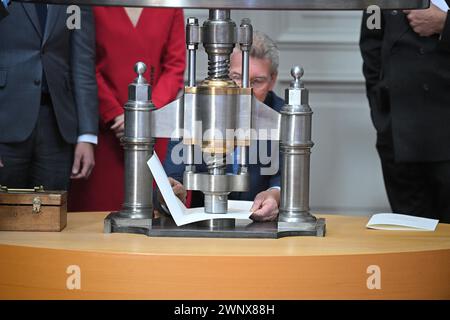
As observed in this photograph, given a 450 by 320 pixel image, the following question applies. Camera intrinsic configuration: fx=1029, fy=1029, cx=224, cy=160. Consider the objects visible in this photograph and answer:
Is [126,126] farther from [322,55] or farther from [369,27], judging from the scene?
[322,55]

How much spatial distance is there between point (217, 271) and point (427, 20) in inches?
58.3

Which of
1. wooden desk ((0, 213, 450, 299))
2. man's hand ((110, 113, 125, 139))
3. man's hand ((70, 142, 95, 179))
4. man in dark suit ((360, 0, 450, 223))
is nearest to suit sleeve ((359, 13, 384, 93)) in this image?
man in dark suit ((360, 0, 450, 223))

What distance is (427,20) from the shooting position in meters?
2.83

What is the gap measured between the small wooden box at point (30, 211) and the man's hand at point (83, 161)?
1125 mm

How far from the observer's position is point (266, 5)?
1.76 m

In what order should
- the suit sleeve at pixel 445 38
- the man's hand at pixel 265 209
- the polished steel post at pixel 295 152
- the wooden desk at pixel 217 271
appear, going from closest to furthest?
the wooden desk at pixel 217 271
the polished steel post at pixel 295 152
the man's hand at pixel 265 209
the suit sleeve at pixel 445 38

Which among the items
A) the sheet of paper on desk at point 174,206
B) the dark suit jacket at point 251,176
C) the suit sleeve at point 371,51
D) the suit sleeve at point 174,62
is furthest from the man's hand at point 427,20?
the sheet of paper on desk at point 174,206

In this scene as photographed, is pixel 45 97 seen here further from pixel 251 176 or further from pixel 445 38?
pixel 445 38

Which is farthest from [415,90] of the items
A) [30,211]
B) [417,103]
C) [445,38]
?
[30,211]

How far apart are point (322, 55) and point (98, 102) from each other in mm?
1165

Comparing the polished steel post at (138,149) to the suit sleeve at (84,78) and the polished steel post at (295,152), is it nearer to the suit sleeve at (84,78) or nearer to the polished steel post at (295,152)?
the polished steel post at (295,152)

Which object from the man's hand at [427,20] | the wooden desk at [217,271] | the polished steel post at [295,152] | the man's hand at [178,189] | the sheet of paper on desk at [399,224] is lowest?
the wooden desk at [217,271]

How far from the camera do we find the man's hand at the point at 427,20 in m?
2.81

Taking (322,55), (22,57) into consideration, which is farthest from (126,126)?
(322,55)
